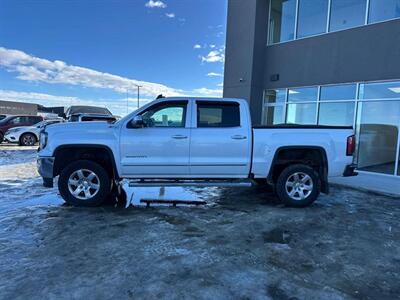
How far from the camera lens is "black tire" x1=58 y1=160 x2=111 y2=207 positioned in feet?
19.2

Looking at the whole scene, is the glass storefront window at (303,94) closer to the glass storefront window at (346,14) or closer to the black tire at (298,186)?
the glass storefront window at (346,14)

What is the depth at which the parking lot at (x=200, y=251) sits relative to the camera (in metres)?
3.18

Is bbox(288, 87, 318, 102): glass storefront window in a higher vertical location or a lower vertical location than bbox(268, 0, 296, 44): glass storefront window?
lower

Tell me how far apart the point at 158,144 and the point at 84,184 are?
159 centimetres

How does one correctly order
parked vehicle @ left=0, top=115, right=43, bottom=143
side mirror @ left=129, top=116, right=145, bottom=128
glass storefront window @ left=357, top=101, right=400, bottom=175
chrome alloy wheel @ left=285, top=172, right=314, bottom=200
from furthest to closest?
1. parked vehicle @ left=0, top=115, right=43, bottom=143
2. glass storefront window @ left=357, top=101, right=400, bottom=175
3. chrome alloy wheel @ left=285, top=172, right=314, bottom=200
4. side mirror @ left=129, top=116, right=145, bottom=128

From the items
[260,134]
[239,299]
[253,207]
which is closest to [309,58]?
[260,134]

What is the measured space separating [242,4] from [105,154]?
10030 millimetres

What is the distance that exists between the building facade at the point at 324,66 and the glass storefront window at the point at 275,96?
0.04 meters

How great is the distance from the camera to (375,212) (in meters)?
6.21

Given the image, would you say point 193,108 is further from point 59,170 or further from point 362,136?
point 362,136

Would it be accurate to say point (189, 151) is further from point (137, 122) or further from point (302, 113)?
point (302, 113)

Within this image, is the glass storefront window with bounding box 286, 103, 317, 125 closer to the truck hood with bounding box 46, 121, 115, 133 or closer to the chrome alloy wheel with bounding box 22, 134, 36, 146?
the truck hood with bounding box 46, 121, 115, 133

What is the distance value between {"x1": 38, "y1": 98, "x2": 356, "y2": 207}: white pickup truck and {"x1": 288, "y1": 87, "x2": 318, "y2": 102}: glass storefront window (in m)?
5.23

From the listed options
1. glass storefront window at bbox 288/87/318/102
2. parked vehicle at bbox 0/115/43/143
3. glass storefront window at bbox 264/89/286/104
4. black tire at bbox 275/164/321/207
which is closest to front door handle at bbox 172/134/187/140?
black tire at bbox 275/164/321/207
